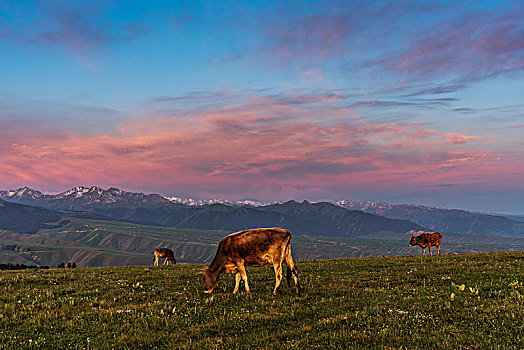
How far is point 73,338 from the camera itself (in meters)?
10.2

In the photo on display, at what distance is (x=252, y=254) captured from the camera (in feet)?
50.6

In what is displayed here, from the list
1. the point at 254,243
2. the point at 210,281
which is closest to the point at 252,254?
the point at 254,243

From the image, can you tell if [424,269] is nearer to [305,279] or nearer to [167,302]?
[305,279]

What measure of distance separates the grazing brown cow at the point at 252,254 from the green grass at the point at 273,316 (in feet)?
3.49

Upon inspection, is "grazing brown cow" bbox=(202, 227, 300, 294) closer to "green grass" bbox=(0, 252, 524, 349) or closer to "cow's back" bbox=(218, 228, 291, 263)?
"cow's back" bbox=(218, 228, 291, 263)

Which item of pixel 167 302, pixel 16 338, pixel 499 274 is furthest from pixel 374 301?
pixel 16 338

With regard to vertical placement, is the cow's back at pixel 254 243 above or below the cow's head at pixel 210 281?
above

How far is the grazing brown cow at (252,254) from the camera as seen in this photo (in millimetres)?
Result: 15375

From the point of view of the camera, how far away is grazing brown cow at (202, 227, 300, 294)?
50.4 feet

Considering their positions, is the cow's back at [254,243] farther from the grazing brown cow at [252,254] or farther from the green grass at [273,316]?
the green grass at [273,316]

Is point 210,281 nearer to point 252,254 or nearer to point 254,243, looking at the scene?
point 252,254

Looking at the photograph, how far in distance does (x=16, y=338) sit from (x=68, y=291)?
836 centimetres

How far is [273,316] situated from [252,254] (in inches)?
168

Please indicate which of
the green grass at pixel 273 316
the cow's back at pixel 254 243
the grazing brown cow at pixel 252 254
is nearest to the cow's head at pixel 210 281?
the grazing brown cow at pixel 252 254
